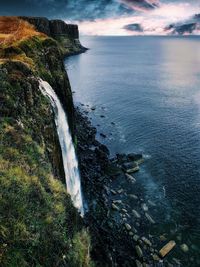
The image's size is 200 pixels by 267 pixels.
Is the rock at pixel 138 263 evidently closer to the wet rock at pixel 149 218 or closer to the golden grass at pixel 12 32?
the wet rock at pixel 149 218

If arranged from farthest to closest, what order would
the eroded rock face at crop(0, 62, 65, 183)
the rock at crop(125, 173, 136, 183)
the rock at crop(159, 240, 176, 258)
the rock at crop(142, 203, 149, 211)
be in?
the rock at crop(125, 173, 136, 183), the rock at crop(142, 203, 149, 211), the rock at crop(159, 240, 176, 258), the eroded rock face at crop(0, 62, 65, 183)

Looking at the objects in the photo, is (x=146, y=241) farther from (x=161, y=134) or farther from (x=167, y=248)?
(x=161, y=134)

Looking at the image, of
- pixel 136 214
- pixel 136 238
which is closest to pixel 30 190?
pixel 136 238

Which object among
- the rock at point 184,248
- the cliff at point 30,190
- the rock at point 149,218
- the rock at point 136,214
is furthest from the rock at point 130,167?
the cliff at point 30,190

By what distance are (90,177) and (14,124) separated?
2166 centimetres

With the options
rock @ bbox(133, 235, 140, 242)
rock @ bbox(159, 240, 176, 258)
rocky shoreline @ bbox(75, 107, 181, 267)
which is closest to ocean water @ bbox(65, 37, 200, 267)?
rock @ bbox(159, 240, 176, 258)

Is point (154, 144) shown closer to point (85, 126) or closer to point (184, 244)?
point (85, 126)

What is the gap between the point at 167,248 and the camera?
24.6 meters

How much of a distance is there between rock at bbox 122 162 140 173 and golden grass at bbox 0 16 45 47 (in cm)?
2295

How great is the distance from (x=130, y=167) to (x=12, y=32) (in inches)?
1073

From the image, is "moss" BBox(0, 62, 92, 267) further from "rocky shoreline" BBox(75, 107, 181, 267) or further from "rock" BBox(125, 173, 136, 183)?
"rock" BBox(125, 173, 136, 183)

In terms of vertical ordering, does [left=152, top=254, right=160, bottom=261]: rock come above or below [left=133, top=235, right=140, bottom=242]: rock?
below

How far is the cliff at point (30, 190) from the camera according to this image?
9148mm

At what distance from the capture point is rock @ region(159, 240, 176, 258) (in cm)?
2401
